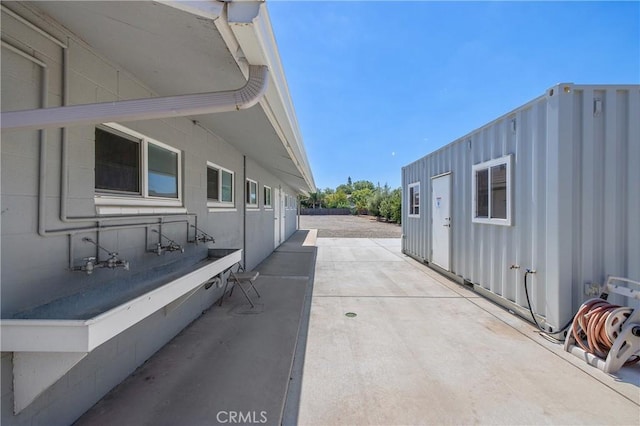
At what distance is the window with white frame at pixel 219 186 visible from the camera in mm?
4312

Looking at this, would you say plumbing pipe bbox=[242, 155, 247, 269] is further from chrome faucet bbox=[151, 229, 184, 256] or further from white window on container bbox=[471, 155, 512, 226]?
white window on container bbox=[471, 155, 512, 226]

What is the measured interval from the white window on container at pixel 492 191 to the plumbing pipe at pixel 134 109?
12.3ft

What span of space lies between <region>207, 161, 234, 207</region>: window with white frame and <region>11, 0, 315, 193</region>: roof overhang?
1.76 metres

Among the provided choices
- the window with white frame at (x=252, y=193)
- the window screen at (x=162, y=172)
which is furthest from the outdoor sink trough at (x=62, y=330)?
the window with white frame at (x=252, y=193)

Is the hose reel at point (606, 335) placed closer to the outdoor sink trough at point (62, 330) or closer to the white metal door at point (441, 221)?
the white metal door at point (441, 221)

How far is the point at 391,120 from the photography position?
18453 millimetres

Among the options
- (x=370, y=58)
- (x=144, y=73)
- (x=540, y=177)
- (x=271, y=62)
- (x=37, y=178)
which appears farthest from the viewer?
(x=370, y=58)

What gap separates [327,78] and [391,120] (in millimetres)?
9067

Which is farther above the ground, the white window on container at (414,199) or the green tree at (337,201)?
the green tree at (337,201)

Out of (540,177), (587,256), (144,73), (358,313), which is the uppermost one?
(144,73)

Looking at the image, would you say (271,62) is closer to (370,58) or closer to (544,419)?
(544,419)

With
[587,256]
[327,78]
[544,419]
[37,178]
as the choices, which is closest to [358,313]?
[544,419]

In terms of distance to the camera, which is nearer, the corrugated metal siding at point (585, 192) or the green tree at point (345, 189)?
the corrugated metal siding at point (585, 192)

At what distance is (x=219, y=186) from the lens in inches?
182
